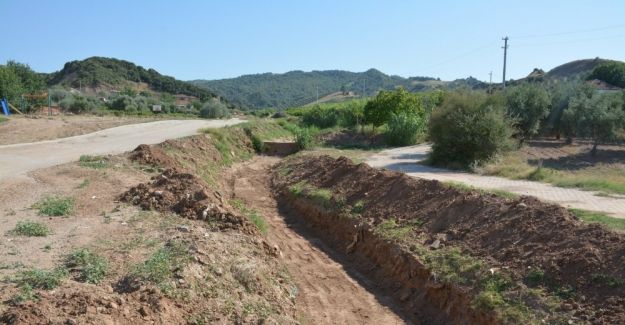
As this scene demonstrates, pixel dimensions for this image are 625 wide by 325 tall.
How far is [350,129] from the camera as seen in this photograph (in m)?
37.2

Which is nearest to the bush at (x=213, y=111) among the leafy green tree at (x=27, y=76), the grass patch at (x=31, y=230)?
the leafy green tree at (x=27, y=76)

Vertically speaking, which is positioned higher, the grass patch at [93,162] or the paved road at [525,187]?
the grass patch at [93,162]

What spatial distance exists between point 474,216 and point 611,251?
3.05 meters

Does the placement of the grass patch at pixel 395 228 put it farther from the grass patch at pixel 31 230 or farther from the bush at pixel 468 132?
the bush at pixel 468 132

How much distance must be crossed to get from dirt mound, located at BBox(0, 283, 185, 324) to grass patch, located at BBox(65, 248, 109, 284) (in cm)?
37

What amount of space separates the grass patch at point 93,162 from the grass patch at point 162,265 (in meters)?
7.57

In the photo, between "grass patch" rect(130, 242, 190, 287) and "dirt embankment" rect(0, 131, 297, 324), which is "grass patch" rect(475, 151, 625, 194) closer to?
"dirt embankment" rect(0, 131, 297, 324)

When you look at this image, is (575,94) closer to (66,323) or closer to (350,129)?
(350,129)

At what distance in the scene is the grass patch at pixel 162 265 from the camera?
22.0ft

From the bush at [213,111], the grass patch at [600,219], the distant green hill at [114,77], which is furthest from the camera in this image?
Result: the distant green hill at [114,77]

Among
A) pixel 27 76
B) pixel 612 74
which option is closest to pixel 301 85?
pixel 612 74

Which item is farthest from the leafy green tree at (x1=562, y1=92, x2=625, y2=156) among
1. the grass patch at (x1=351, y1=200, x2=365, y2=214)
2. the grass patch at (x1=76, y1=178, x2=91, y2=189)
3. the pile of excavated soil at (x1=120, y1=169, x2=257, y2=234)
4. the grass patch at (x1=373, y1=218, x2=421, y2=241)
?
the grass patch at (x1=76, y1=178, x2=91, y2=189)

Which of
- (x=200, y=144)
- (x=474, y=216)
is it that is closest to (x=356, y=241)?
(x=474, y=216)

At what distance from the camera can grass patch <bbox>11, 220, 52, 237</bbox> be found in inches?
327
